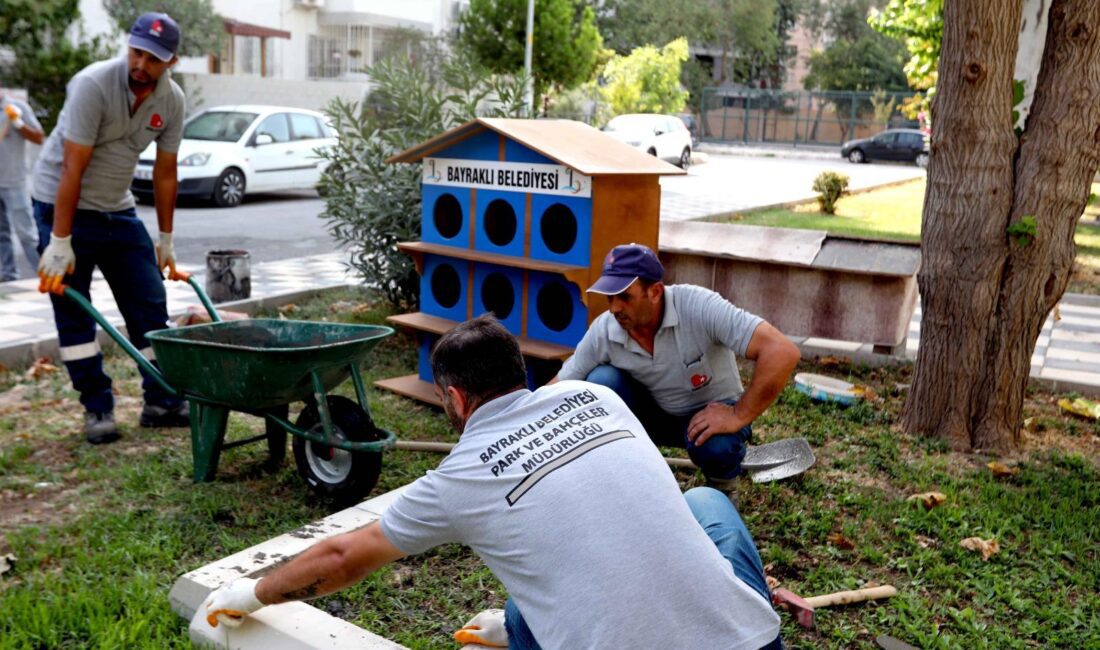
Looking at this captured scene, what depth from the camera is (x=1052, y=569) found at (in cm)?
382

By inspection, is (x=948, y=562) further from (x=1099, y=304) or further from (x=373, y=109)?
(x=1099, y=304)

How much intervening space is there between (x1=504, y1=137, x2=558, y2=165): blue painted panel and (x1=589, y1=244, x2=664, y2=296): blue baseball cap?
152 centimetres

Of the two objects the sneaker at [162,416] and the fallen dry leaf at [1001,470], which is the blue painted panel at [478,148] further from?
the fallen dry leaf at [1001,470]

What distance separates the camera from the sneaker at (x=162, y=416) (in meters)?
5.14

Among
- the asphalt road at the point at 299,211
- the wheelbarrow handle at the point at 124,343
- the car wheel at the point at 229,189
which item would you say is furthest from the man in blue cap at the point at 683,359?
the car wheel at the point at 229,189

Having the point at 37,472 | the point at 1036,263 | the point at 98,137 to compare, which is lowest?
the point at 37,472

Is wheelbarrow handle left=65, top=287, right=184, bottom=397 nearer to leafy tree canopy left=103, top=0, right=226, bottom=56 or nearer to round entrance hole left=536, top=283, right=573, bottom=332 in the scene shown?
round entrance hole left=536, top=283, right=573, bottom=332

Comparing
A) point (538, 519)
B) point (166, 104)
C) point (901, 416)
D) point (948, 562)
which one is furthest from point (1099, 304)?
point (538, 519)

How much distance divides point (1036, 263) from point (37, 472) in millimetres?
4708

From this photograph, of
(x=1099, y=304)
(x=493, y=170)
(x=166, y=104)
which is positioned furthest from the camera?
(x=1099, y=304)

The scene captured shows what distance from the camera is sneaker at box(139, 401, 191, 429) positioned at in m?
5.14

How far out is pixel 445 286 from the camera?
5.88m

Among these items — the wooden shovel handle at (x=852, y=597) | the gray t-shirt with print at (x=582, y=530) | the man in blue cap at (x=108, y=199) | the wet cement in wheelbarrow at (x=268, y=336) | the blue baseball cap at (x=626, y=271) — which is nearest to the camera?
the gray t-shirt with print at (x=582, y=530)

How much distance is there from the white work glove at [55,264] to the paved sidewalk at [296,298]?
187 cm
